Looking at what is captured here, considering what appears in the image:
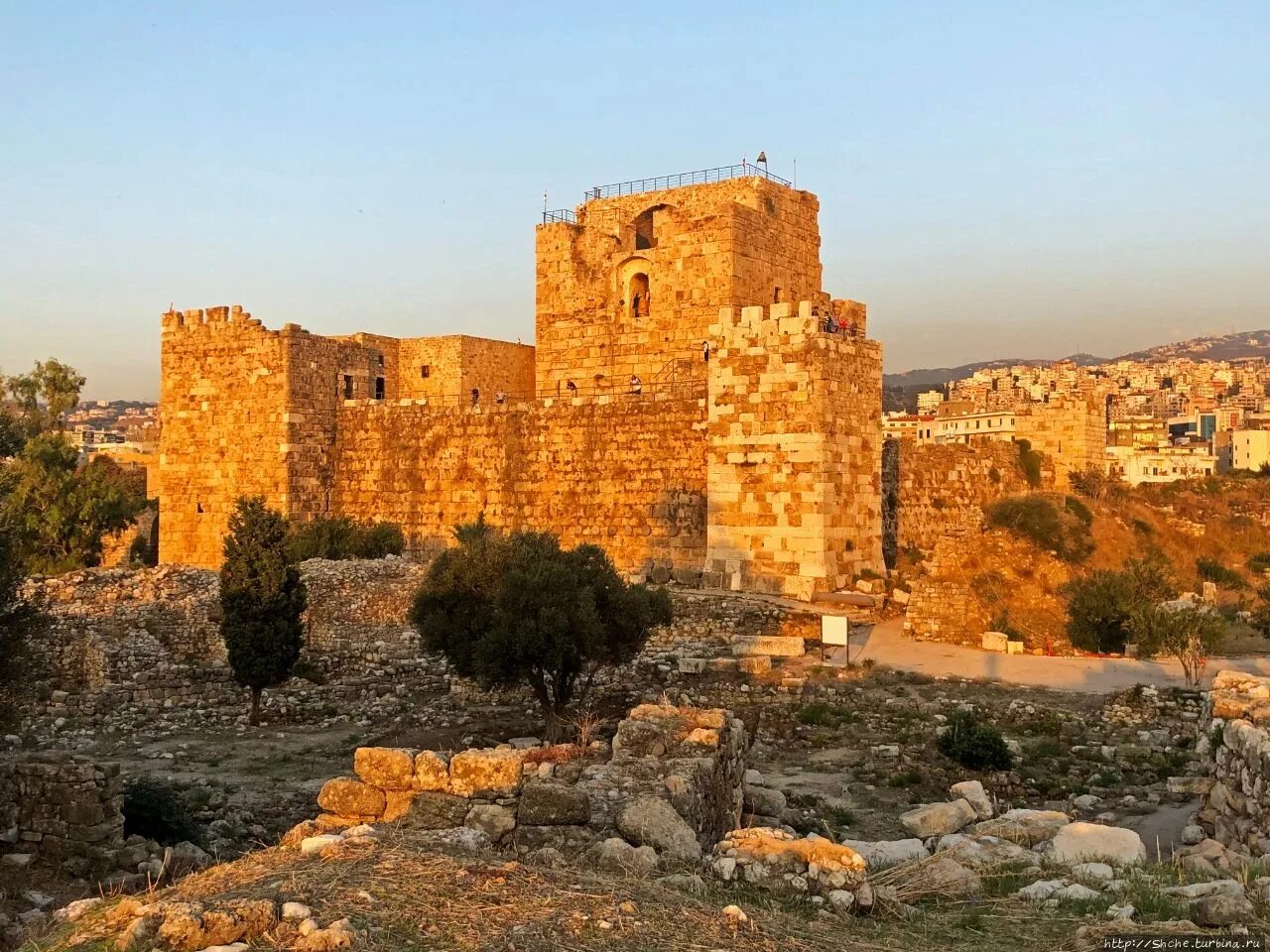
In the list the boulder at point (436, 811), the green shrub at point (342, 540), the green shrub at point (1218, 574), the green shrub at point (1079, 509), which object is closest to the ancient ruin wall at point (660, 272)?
the green shrub at point (342, 540)

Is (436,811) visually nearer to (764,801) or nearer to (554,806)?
(554,806)

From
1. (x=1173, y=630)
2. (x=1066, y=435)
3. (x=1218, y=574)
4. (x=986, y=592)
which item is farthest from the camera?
(x=1066, y=435)

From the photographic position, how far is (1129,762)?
1089 centimetres

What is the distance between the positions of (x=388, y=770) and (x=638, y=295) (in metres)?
19.6

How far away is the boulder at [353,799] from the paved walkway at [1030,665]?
8.90m

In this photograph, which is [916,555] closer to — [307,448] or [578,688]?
[578,688]

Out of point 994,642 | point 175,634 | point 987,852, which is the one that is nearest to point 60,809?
point 987,852

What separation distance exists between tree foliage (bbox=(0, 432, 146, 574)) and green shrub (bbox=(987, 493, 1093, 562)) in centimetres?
2199

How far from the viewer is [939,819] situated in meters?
8.24

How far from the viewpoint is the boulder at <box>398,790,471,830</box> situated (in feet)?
21.7

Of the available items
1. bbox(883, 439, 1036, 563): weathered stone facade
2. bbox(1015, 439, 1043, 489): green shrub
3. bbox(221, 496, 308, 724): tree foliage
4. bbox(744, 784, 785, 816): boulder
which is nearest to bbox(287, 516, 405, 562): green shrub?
bbox(221, 496, 308, 724): tree foliage

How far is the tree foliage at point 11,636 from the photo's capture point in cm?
1041

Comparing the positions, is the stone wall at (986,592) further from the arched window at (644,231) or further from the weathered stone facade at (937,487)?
the arched window at (644,231)

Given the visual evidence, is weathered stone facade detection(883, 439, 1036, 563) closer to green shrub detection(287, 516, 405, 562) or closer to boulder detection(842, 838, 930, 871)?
green shrub detection(287, 516, 405, 562)
